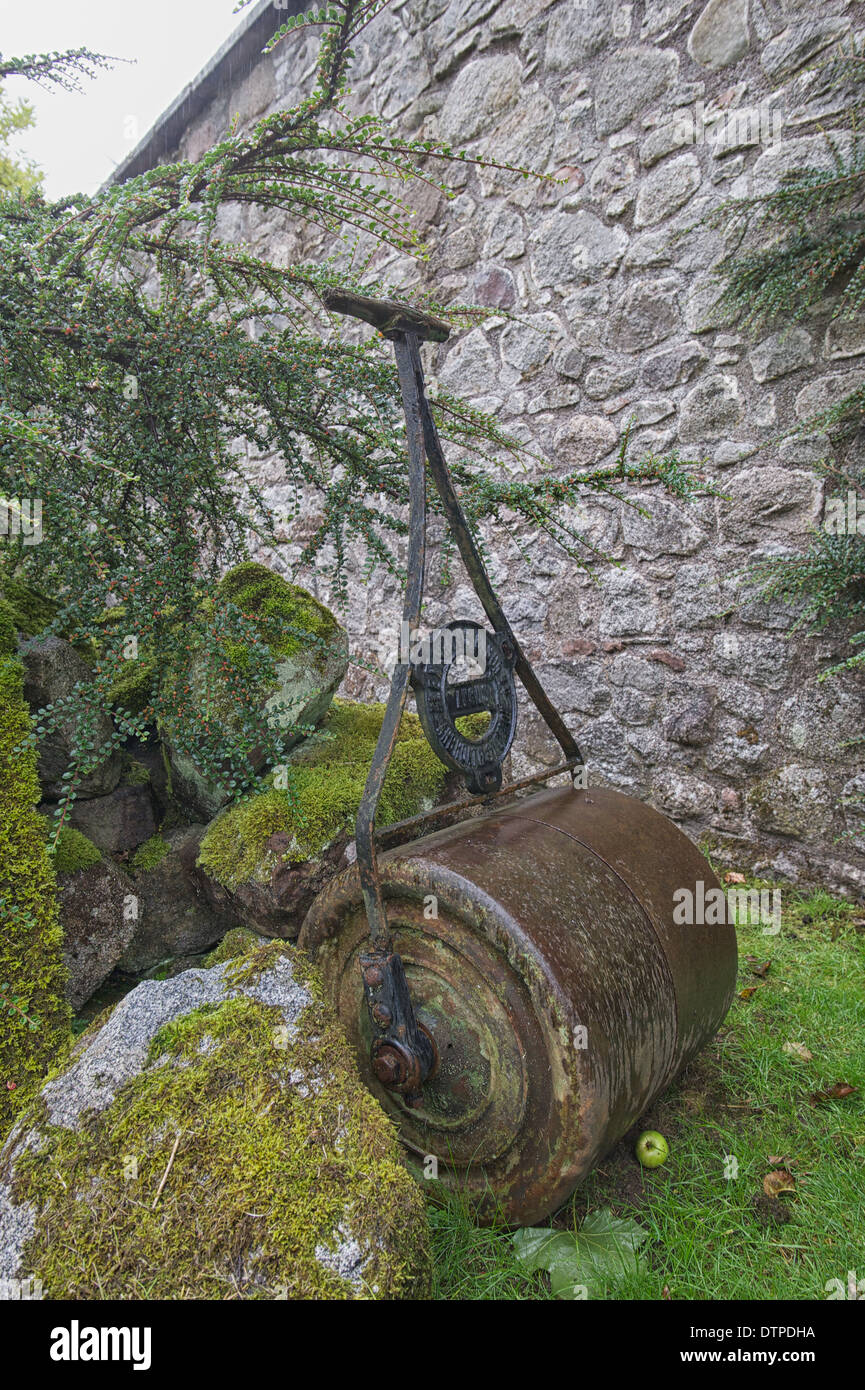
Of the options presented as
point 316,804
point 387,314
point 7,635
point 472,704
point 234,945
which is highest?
point 387,314

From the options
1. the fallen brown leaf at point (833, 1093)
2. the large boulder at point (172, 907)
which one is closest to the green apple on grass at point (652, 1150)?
the fallen brown leaf at point (833, 1093)

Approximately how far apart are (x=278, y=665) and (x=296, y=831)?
23.7 inches

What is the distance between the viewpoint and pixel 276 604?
107 inches

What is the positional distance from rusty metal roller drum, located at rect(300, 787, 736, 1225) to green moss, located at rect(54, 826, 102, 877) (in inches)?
31.2

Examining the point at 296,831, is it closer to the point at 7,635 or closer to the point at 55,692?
the point at 55,692

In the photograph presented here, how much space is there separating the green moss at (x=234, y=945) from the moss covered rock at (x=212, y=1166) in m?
0.77

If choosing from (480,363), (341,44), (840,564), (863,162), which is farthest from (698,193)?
(341,44)

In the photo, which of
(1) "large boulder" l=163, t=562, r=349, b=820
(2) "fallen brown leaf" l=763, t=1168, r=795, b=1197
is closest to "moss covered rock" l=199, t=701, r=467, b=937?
(1) "large boulder" l=163, t=562, r=349, b=820

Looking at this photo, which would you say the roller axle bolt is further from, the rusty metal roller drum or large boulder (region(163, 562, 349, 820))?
large boulder (region(163, 562, 349, 820))

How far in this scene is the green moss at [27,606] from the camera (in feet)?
7.72

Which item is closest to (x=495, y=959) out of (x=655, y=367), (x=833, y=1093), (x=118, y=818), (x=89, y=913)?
(x=833, y=1093)

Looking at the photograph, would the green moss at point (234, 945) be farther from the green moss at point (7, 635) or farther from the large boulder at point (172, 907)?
the green moss at point (7, 635)

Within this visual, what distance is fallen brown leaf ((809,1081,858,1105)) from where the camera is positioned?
1939 mm

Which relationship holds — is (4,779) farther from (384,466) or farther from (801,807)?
(801,807)
